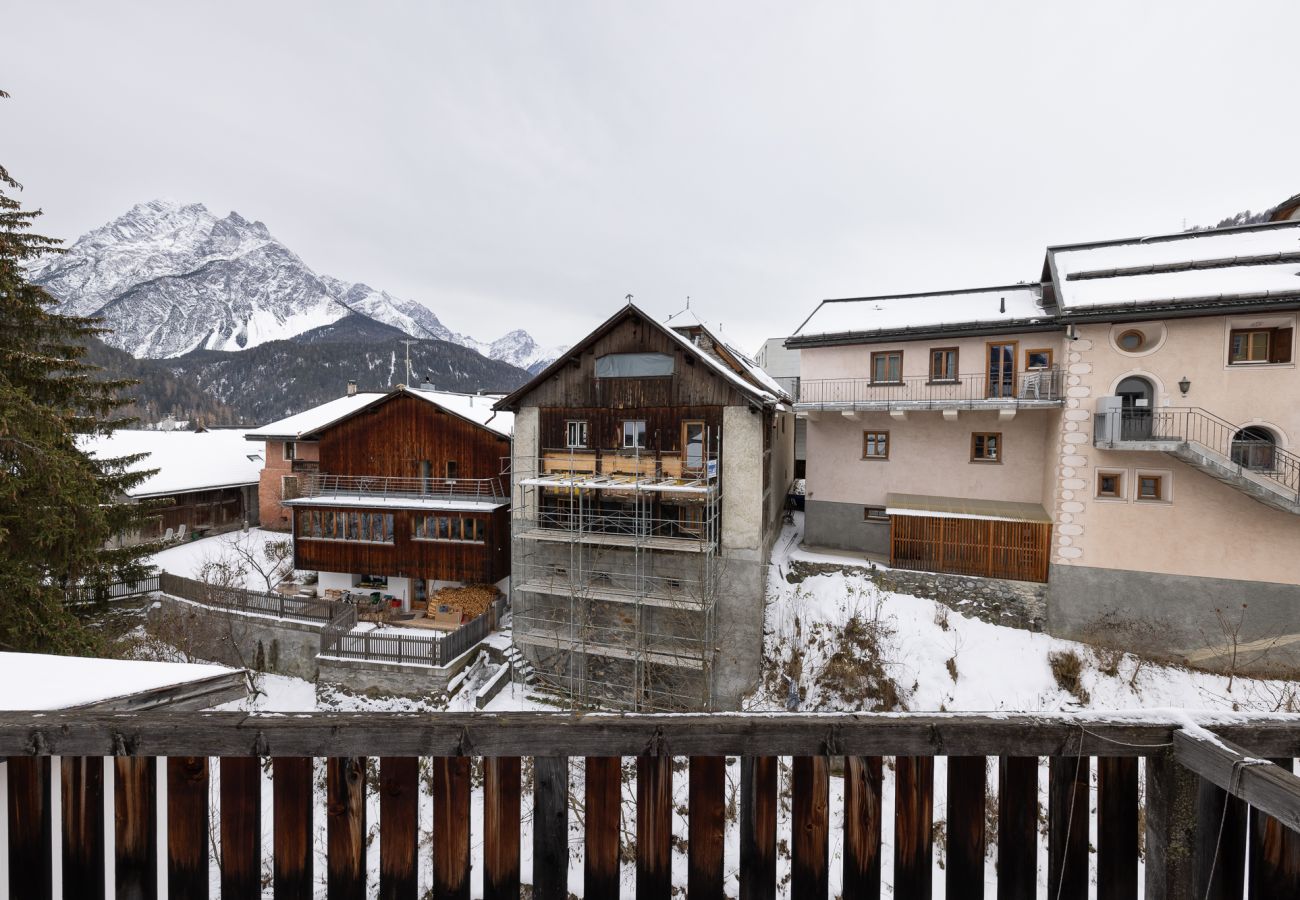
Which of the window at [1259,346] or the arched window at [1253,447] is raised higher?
the window at [1259,346]

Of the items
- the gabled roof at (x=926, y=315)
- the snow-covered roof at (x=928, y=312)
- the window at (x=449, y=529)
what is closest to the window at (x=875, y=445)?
the gabled roof at (x=926, y=315)

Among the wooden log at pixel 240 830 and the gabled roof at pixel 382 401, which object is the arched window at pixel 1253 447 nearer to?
the wooden log at pixel 240 830

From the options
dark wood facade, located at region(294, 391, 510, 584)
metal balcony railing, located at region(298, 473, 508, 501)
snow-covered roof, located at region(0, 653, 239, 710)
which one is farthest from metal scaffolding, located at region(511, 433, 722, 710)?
snow-covered roof, located at region(0, 653, 239, 710)

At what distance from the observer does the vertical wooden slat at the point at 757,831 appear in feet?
6.93

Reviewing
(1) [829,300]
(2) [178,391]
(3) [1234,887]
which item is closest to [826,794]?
(3) [1234,887]

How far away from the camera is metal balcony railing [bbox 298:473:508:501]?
73.2ft

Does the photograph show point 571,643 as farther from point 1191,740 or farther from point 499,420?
point 1191,740

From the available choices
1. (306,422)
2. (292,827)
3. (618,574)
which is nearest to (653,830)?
(292,827)

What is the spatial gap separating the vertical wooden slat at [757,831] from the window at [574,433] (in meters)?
16.5

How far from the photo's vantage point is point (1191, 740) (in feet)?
6.02

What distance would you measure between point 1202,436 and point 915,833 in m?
19.1

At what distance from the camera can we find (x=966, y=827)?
7.16 feet

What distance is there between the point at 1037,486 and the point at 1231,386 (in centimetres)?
539

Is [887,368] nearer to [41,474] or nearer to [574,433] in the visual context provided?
[574,433]
